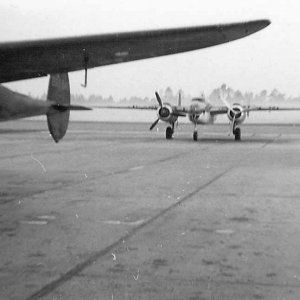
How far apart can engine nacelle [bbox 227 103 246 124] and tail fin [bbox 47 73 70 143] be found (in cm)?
1694

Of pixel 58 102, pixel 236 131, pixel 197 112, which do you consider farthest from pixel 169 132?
pixel 58 102

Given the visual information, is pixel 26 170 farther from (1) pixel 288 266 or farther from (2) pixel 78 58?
(1) pixel 288 266

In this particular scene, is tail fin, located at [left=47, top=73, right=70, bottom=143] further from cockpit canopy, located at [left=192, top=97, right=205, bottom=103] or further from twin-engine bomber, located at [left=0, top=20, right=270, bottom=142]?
cockpit canopy, located at [left=192, top=97, right=205, bottom=103]

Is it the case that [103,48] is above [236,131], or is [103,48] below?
above

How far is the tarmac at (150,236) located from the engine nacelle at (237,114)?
1650 centimetres

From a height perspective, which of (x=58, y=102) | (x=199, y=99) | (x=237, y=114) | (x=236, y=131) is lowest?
(x=236, y=131)

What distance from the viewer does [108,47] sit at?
7.67m

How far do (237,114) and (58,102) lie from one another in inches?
674

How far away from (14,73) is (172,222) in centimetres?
388

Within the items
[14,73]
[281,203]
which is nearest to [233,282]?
[281,203]

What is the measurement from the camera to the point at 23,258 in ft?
16.0

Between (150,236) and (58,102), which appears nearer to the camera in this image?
(150,236)

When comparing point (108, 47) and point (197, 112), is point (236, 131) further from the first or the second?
point (108, 47)

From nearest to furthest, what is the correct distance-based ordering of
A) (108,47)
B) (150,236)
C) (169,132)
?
(150,236)
(108,47)
(169,132)
